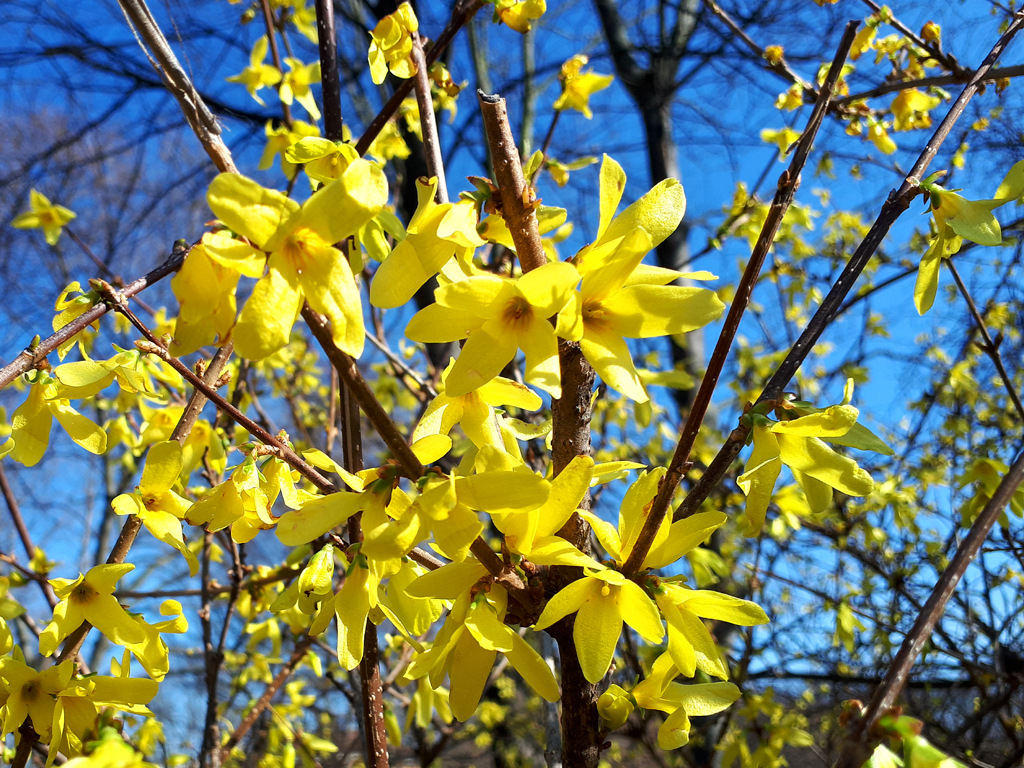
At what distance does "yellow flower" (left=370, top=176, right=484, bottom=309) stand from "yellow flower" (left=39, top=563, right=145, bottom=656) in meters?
0.65

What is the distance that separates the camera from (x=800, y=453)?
0.85 metres

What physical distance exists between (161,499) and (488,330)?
690 millimetres

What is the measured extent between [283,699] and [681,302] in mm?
5572

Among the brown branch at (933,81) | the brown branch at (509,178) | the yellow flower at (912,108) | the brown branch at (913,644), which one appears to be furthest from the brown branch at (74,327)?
the yellow flower at (912,108)

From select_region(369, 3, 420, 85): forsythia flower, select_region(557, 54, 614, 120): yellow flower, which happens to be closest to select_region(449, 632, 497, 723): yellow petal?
select_region(369, 3, 420, 85): forsythia flower

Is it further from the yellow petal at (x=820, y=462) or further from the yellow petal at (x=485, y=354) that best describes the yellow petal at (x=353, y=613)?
the yellow petal at (x=820, y=462)

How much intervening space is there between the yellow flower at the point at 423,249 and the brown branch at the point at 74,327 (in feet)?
1.05

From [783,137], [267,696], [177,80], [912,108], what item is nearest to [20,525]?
[267,696]

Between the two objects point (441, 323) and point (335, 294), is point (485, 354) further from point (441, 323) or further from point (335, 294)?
point (335, 294)

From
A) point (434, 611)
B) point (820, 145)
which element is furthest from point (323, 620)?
point (820, 145)

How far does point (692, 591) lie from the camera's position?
79 cm

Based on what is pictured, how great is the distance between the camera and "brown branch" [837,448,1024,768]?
1.84ft

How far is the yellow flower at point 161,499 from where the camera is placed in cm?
103

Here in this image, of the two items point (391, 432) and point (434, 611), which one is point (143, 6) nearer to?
point (391, 432)
